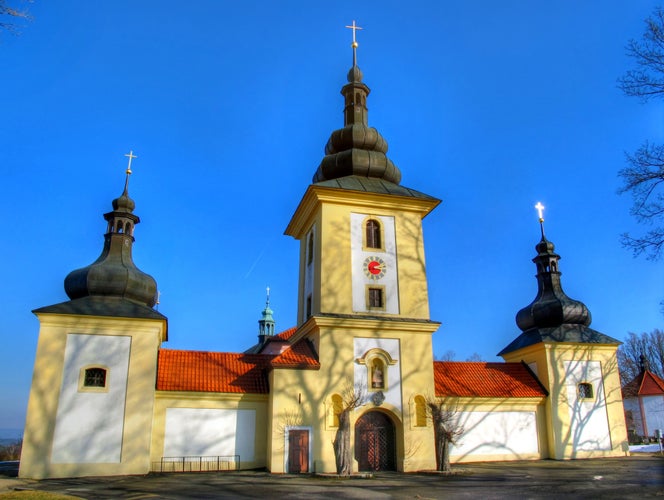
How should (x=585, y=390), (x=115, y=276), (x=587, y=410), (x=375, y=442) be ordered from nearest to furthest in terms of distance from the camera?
(x=375, y=442)
(x=115, y=276)
(x=587, y=410)
(x=585, y=390)

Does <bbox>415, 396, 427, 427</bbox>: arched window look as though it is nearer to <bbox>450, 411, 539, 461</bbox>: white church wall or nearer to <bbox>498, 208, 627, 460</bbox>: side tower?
<bbox>450, 411, 539, 461</bbox>: white church wall

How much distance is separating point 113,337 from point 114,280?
7.48 feet

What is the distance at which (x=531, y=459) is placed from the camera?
22609 mm

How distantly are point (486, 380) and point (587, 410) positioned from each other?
4439 millimetres

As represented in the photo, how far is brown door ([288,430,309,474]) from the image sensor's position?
59.0 feet

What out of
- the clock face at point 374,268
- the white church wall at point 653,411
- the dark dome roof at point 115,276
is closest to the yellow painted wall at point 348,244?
the clock face at point 374,268

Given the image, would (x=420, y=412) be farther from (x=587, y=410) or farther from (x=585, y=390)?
(x=585, y=390)

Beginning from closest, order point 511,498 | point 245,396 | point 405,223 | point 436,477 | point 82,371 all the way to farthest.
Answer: point 511,498 < point 436,477 < point 82,371 < point 245,396 < point 405,223

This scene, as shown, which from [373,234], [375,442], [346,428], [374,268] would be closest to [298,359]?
[346,428]

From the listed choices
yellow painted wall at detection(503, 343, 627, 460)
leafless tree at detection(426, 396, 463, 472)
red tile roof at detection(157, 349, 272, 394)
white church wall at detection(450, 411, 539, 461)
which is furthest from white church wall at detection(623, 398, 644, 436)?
red tile roof at detection(157, 349, 272, 394)

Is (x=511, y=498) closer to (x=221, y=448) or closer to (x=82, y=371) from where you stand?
(x=221, y=448)

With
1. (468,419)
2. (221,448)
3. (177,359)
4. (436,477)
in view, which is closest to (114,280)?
(177,359)

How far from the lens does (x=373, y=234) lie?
21.4 metres

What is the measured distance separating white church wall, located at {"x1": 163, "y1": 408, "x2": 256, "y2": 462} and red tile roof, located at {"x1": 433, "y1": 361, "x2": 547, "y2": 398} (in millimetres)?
7511
